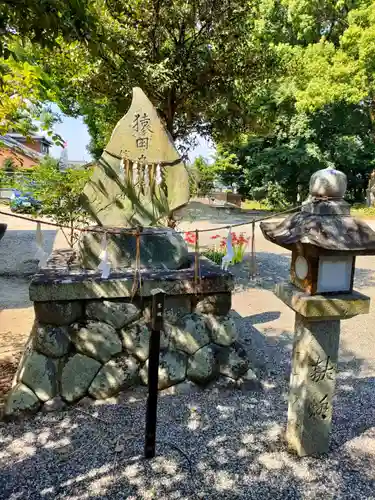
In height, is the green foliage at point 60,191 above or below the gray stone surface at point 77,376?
above

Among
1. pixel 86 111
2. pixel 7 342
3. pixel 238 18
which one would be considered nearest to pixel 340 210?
pixel 7 342

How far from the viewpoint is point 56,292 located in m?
3.66

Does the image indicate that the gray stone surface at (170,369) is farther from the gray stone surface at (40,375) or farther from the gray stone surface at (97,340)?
the gray stone surface at (40,375)

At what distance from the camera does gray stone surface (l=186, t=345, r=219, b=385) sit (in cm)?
397

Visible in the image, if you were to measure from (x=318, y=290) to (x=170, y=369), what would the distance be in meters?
1.76

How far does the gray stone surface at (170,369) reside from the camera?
391 cm

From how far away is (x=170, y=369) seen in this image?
393cm

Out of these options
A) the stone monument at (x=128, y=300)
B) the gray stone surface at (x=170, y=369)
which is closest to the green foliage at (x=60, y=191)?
the stone monument at (x=128, y=300)

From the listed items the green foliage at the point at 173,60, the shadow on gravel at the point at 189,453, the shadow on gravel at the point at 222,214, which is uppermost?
the green foliage at the point at 173,60

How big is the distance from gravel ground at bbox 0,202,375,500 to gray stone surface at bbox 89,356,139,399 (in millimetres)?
119

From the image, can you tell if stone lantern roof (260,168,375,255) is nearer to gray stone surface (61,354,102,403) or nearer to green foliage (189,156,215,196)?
gray stone surface (61,354,102,403)

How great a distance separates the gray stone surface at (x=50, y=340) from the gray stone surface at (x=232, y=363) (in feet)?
5.04

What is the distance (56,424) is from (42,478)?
0.68 metres

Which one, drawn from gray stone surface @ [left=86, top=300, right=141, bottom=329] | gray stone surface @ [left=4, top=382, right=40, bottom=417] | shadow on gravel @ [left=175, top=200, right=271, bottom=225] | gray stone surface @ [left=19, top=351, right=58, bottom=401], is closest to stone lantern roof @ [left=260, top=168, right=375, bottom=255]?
gray stone surface @ [left=86, top=300, right=141, bottom=329]
